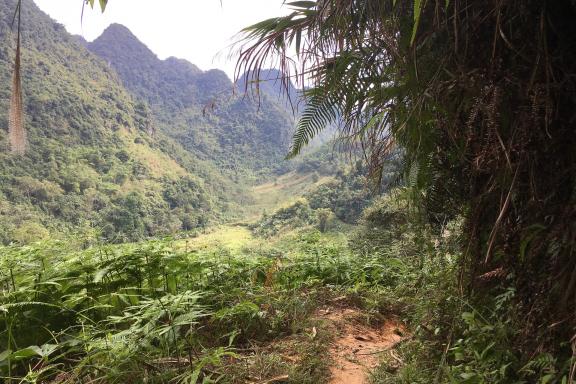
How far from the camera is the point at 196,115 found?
132 m

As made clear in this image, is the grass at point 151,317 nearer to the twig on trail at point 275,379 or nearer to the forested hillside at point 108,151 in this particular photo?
the twig on trail at point 275,379

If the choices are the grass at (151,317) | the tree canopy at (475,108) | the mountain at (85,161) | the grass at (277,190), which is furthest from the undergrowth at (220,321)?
the grass at (277,190)

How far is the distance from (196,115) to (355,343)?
136 m

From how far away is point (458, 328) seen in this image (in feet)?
5.73

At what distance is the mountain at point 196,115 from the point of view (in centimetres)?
11806

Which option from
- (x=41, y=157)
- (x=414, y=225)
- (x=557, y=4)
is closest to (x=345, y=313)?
(x=414, y=225)

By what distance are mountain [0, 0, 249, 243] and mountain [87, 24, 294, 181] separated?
283 inches

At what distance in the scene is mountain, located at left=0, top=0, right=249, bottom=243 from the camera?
52281 millimetres

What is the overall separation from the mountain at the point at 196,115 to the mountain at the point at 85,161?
7.18 meters

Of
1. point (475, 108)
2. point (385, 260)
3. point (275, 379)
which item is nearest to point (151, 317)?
point (275, 379)

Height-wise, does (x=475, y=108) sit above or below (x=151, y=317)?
above

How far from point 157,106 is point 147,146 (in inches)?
2037

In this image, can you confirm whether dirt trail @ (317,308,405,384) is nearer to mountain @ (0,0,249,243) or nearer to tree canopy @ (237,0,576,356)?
tree canopy @ (237,0,576,356)

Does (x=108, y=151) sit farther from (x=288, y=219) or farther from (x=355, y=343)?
(x=355, y=343)
